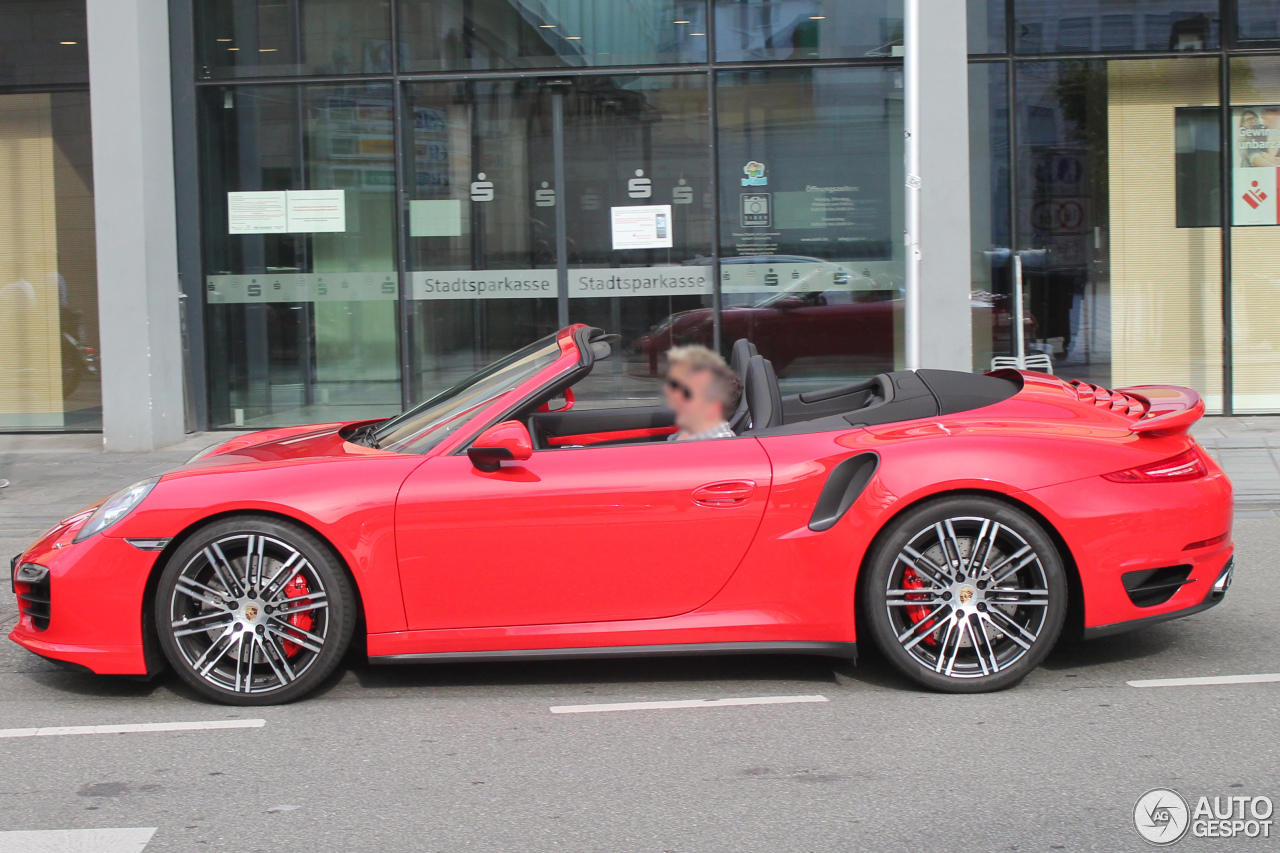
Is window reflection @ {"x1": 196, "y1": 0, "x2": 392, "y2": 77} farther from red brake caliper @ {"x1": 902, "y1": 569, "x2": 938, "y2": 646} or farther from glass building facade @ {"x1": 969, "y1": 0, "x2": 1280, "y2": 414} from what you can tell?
red brake caliper @ {"x1": 902, "y1": 569, "x2": 938, "y2": 646}

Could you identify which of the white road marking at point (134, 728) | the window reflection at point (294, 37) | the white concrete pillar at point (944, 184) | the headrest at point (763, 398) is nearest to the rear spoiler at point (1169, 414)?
the headrest at point (763, 398)

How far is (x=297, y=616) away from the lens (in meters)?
4.38

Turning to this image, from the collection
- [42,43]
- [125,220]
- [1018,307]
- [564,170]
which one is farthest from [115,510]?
[42,43]

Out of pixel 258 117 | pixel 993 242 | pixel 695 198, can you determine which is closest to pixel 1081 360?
pixel 993 242

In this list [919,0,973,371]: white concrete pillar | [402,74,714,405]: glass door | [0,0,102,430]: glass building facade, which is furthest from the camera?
[0,0,102,430]: glass building facade

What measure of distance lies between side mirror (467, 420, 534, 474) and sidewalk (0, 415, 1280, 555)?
464 centimetres

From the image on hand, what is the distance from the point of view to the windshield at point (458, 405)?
4621 millimetres

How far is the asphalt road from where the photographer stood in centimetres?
334

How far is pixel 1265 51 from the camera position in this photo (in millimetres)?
12234

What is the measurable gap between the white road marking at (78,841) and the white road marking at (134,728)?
0.83 metres

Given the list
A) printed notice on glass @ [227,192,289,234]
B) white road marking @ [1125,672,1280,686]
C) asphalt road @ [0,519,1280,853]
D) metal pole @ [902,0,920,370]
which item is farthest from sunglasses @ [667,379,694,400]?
printed notice on glass @ [227,192,289,234]

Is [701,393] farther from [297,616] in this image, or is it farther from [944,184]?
[944,184]

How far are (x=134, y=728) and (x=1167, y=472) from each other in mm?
3788

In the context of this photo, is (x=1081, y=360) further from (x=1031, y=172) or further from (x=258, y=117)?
(x=258, y=117)
